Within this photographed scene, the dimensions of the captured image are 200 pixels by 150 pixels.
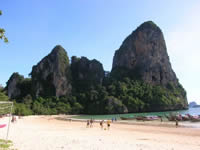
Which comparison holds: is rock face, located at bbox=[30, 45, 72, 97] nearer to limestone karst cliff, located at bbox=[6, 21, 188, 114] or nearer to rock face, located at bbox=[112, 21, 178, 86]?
limestone karst cliff, located at bbox=[6, 21, 188, 114]

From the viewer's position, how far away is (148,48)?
103 metres

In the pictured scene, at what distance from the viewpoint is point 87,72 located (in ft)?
311

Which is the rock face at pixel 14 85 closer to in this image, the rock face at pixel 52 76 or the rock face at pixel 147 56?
the rock face at pixel 52 76

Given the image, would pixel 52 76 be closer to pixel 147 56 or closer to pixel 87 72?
pixel 87 72

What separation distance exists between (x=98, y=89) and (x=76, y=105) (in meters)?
14.1

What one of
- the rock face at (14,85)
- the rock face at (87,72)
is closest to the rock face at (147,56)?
the rock face at (87,72)

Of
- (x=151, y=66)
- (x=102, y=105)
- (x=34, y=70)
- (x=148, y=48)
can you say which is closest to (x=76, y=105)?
(x=102, y=105)

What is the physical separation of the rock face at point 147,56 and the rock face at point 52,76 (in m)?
36.6

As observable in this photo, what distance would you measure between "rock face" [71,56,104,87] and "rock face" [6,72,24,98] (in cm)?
3231

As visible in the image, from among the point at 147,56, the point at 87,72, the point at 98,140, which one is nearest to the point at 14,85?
the point at 87,72

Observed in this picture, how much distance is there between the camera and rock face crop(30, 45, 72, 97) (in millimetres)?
86938

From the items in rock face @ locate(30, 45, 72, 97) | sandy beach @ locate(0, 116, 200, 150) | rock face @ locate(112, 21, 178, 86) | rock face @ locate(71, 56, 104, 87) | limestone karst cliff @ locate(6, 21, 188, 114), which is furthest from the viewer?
rock face @ locate(112, 21, 178, 86)

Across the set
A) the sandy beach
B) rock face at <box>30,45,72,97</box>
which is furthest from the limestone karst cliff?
the sandy beach

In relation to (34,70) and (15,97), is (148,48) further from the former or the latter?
(15,97)
